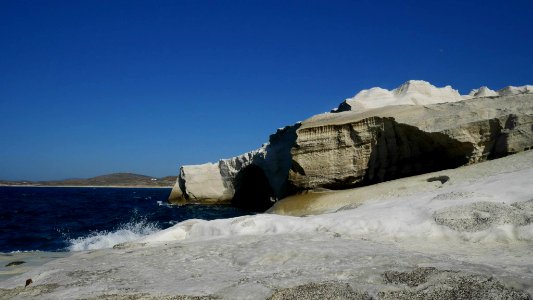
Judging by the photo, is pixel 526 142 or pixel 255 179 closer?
pixel 526 142

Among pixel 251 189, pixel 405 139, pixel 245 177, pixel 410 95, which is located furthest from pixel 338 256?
pixel 251 189

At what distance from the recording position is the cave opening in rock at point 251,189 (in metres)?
40.8

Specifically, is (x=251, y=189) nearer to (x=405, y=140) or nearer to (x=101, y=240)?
(x=405, y=140)

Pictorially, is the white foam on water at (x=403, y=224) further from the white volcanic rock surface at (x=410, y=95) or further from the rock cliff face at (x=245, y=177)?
the rock cliff face at (x=245, y=177)

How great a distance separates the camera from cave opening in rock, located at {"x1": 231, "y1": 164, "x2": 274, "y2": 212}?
4084cm

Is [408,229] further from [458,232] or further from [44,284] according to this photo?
[44,284]

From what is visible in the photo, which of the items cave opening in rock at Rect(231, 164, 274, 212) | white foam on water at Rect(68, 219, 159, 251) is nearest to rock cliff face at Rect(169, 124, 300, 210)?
cave opening in rock at Rect(231, 164, 274, 212)

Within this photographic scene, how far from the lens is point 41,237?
19.3 metres

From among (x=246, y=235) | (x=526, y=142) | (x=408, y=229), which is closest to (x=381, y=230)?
(x=408, y=229)

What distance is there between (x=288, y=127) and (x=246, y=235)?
24829 millimetres

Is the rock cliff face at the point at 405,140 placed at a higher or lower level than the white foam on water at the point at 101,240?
higher

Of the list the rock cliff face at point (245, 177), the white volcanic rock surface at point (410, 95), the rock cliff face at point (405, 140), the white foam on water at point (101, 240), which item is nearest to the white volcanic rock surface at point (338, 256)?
the rock cliff face at point (405, 140)

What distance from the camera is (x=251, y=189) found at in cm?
4438

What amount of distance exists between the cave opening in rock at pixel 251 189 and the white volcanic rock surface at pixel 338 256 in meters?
28.7
